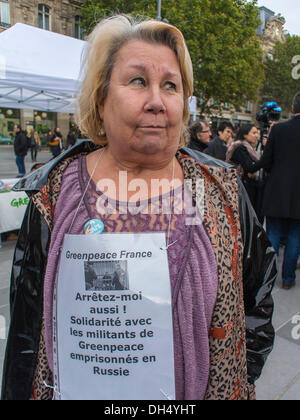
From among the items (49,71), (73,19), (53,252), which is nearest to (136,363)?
(53,252)

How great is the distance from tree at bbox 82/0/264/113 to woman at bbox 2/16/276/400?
16.7 metres

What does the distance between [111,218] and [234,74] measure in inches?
766

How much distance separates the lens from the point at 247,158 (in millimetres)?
4004

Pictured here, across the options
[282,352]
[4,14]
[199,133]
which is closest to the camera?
[282,352]

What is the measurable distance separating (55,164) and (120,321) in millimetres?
547

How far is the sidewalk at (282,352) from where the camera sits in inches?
81.3

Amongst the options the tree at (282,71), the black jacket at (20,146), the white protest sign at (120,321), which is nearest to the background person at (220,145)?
the white protest sign at (120,321)

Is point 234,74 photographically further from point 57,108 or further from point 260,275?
point 260,275

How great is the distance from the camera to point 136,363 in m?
0.84

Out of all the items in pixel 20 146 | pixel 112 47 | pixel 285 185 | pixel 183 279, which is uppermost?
pixel 112 47

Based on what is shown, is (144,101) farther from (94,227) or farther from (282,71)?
(282,71)

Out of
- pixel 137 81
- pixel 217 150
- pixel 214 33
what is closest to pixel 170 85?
pixel 137 81

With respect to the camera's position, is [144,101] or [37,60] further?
[37,60]

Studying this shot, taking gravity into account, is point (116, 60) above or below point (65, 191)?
above
